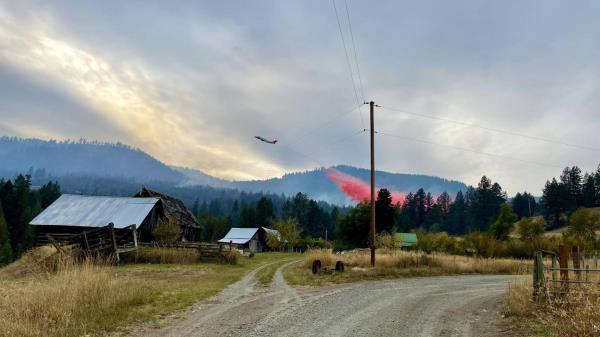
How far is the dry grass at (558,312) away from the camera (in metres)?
7.72

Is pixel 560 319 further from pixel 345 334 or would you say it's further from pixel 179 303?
pixel 179 303

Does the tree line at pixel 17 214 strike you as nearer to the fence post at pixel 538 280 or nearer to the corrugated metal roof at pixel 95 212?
the corrugated metal roof at pixel 95 212

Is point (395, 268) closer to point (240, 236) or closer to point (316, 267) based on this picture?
point (316, 267)

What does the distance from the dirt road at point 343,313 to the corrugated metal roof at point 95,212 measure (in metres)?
25.7

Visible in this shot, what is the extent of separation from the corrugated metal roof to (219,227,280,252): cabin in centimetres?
3752

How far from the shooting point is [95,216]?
40188mm

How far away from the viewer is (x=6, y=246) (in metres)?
68.2

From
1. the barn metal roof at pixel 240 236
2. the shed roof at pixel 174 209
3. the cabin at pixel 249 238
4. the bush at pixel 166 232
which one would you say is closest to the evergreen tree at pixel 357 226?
the cabin at pixel 249 238

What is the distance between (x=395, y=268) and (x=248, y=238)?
193ft

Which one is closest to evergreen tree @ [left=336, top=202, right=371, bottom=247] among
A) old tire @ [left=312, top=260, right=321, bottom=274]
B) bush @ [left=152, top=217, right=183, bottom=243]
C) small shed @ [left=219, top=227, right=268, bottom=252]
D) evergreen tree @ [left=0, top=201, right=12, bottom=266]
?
small shed @ [left=219, top=227, right=268, bottom=252]

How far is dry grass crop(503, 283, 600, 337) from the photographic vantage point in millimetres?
7723

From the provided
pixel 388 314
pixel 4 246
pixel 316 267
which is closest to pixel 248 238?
pixel 4 246

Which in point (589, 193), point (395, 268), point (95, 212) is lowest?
point (395, 268)

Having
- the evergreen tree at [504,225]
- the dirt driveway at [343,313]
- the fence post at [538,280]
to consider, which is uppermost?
the evergreen tree at [504,225]
